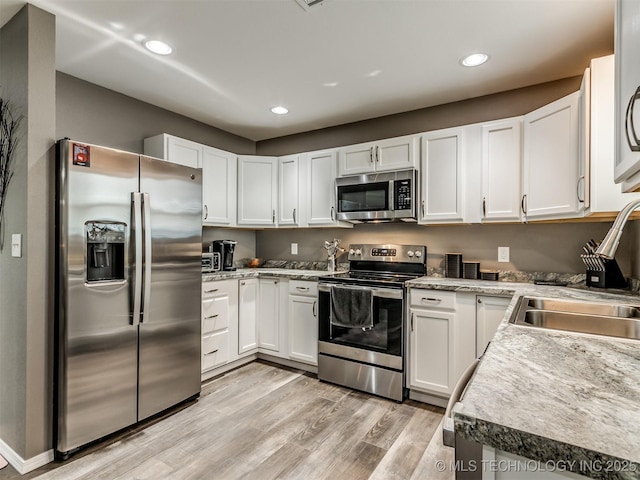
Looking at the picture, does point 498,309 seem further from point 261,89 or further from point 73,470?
point 73,470

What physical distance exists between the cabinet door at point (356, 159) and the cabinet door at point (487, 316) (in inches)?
58.4

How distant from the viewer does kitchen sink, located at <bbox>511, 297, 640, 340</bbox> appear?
1429mm

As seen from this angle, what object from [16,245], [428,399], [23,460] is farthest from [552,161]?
[23,460]

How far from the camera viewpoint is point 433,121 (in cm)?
319

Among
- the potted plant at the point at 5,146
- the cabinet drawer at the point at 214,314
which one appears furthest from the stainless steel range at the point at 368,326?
the potted plant at the point at 5,146

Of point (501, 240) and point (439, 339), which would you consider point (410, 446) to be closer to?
point (439, 339)

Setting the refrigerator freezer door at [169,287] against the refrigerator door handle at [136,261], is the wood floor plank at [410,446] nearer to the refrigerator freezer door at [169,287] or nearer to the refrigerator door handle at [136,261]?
the refrigerator freezer door at [169,287]

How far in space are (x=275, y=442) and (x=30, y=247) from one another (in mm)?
1792

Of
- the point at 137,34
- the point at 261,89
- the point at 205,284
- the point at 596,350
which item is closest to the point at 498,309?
the point at 596,350

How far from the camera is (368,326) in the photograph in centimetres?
281

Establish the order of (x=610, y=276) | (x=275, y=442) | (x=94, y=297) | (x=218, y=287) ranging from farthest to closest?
(x=218, y=287)
(x=610, y=276)
(x=275, y=442)
(x=94, y=297)

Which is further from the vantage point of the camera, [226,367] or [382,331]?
[226,367]

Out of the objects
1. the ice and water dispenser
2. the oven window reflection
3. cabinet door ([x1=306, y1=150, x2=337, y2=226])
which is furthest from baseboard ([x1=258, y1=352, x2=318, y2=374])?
the ice and water dispenser

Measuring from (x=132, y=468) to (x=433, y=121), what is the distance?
11.0ft
